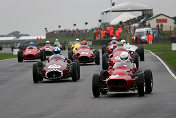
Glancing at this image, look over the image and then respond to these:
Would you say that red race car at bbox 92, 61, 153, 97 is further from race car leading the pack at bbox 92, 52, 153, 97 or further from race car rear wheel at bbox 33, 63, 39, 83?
race car rear wheel at bbox 33, 63, 39, 83

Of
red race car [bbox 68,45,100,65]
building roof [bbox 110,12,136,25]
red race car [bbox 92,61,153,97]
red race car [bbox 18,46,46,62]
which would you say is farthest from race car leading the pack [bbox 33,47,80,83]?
building roof [bbox 110,12,136,25]

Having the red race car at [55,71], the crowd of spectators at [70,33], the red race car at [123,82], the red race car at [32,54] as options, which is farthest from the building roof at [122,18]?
the red race car at [123,82]

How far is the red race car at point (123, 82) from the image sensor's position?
650 inches

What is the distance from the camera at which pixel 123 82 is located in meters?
16.7

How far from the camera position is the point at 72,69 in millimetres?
23031

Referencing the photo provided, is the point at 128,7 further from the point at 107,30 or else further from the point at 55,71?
the point at 55,71

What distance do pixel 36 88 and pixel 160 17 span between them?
198 ft

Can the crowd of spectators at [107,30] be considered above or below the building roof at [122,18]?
below

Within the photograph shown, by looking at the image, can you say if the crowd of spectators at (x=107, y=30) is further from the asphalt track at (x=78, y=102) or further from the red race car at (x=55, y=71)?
the asphalt track at (x=78, y=102)

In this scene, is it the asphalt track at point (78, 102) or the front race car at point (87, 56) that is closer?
the asphalt track at point (78, 102)

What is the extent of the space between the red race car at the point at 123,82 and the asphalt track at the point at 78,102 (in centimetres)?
25

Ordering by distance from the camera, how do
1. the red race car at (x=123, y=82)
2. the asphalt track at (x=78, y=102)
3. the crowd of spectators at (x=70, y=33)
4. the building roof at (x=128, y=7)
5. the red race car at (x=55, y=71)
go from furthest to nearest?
the crowd of spectators at (x=70, y=33), the building roof at (x=128, y=7), the red race car at (x=55, y=71), the red race car at (x=123, y=82), the asphalt track at (x=78, y=102)

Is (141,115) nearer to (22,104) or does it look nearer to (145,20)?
(22,104)

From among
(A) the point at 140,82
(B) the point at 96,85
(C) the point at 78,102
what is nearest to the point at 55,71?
(B) the point at 96,85
